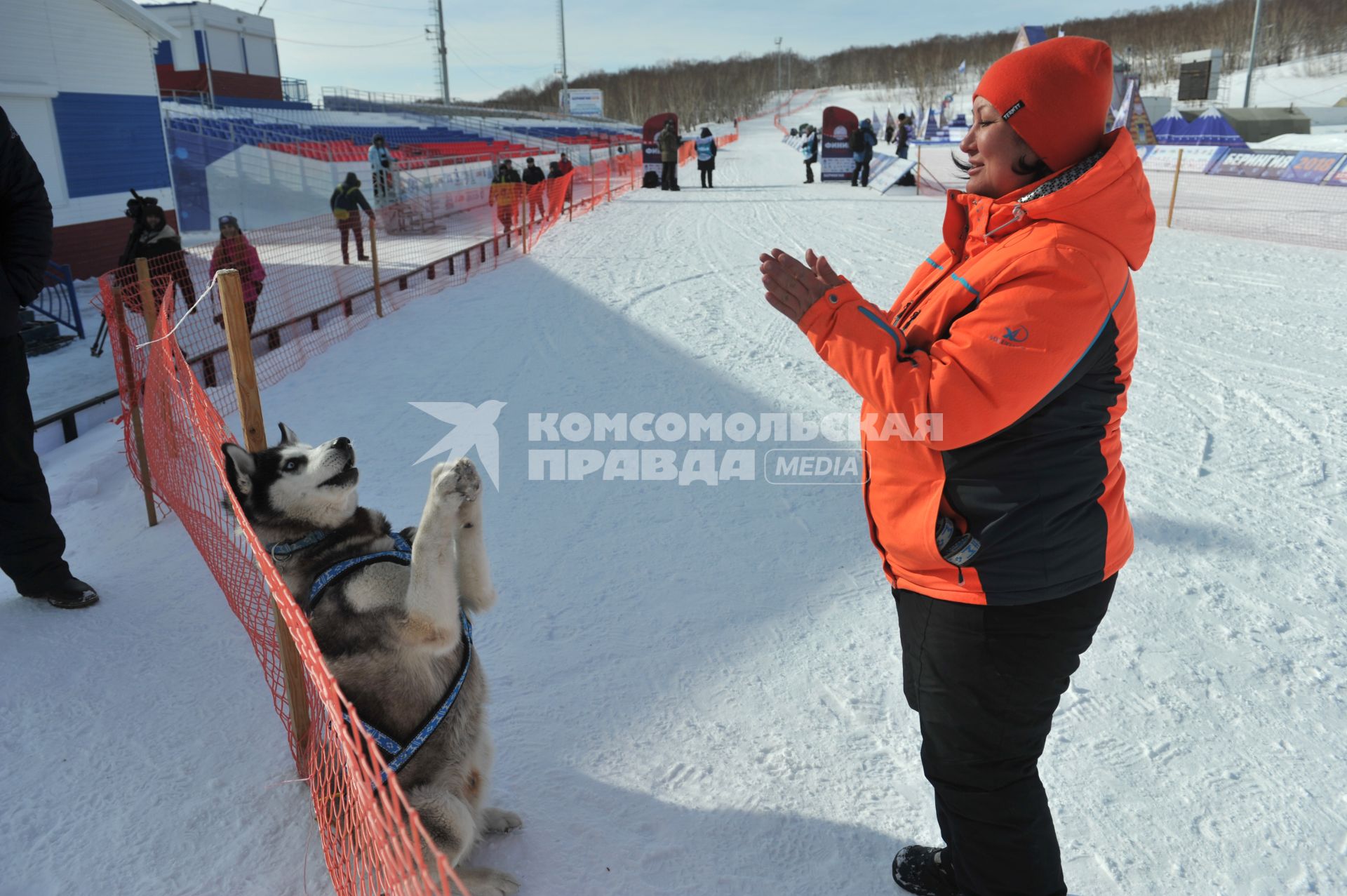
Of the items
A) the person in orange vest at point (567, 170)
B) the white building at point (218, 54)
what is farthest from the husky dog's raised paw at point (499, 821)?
the white building at point (218, 54)

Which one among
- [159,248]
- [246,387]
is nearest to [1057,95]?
[246,387]

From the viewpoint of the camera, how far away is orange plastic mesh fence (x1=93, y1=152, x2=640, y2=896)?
1637mm

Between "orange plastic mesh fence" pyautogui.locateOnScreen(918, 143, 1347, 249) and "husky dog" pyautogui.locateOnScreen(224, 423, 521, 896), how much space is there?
855 cm

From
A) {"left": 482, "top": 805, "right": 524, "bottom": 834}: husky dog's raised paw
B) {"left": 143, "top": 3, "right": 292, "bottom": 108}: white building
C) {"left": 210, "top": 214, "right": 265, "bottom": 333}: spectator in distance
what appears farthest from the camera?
{"left": 143, "top": 3, "right": 292, "bottom": 108}: white building

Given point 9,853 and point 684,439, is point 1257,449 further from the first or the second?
point 9,853

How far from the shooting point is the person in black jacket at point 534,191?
14875 millimetres

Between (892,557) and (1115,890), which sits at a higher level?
(892,557)

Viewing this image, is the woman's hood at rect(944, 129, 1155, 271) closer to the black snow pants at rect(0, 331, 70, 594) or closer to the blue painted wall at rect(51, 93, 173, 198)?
the black snow pants at rect(0, 331, 70, 594)

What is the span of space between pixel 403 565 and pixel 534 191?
13885 millimetres

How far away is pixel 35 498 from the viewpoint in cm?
344

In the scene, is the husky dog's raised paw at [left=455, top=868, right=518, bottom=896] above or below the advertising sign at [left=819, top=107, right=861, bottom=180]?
below

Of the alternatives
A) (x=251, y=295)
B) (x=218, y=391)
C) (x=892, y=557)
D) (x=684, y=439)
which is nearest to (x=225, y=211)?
(x=251, y=295)

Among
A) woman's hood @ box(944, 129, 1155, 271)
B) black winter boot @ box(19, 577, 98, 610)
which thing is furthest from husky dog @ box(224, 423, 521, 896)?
black winter boot @ box(19, 577, 98, 610)

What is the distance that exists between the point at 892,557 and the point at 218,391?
21.7 feet
